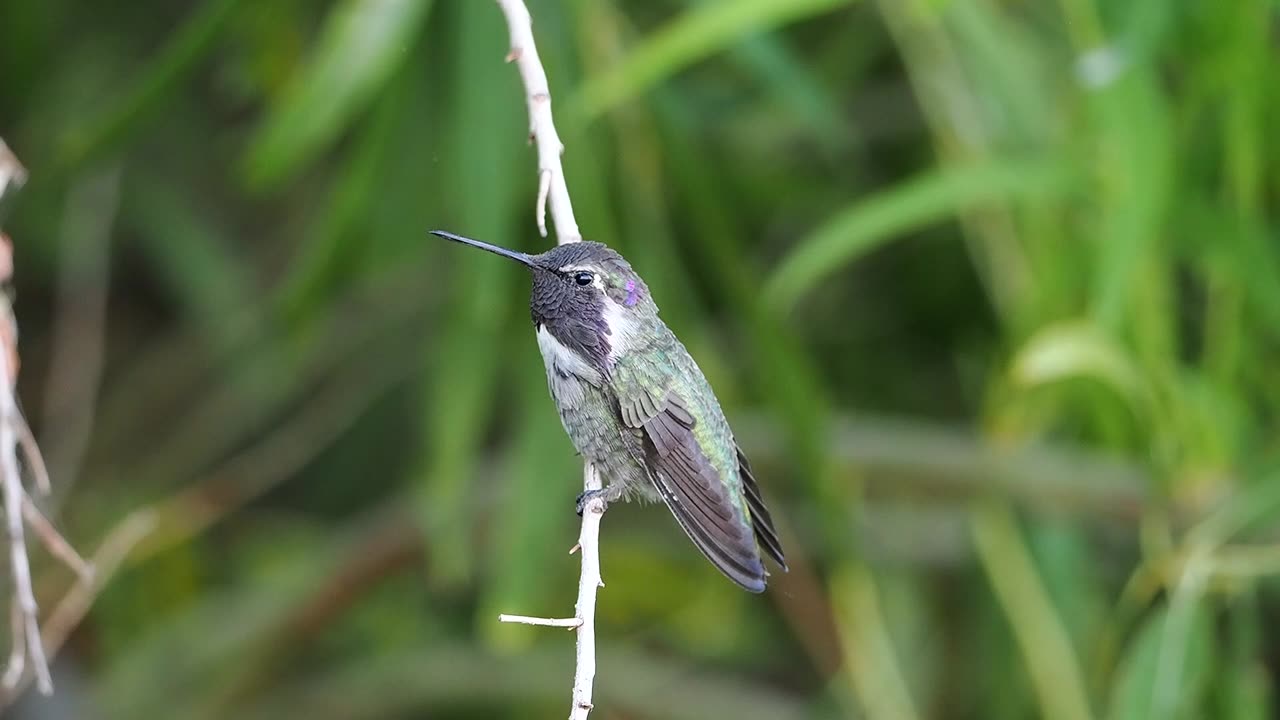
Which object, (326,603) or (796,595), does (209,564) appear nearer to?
(326,603)

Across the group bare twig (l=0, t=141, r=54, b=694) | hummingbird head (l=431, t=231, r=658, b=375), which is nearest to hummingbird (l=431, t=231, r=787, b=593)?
hummingbird head (l=431, t=231, r=658, b=375)

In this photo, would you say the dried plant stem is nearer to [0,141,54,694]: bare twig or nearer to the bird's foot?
[0,141,54,694]: bare twig

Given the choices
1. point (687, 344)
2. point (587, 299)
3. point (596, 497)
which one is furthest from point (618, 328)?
point (687, 344)

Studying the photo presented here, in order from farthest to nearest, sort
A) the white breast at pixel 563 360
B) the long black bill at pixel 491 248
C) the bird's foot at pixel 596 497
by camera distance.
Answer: the white breast at pixel 563 360
the bird's foot at pixel 596 497
the long black bill at pixel 491 248

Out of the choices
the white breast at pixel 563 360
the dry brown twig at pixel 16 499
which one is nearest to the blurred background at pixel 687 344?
the dry brown twig at pixel 16 499

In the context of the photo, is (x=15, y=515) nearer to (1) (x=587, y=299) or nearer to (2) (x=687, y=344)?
(1) (x=587, y=299)

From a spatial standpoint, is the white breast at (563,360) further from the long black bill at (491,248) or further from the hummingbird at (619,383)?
the long black bill at (491,248)
